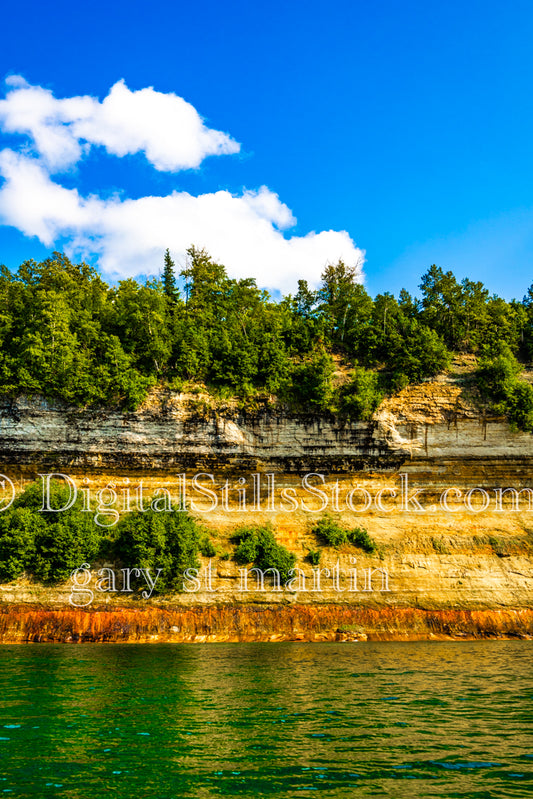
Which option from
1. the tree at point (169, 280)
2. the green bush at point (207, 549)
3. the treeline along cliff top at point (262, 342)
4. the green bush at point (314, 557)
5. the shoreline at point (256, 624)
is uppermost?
the tree at point (169, 280)

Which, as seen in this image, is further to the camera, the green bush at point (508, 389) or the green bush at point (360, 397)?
the green bush at point (508, 389)

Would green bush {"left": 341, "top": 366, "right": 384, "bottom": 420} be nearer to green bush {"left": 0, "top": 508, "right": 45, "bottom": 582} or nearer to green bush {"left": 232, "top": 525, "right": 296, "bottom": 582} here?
green bush {"left": 232, "top": 525, "right": 296, "bottom": 582}

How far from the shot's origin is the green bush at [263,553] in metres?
Result: 36.6

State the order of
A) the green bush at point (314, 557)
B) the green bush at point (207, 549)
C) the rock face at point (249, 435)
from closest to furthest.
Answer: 1. the green bush at point (207, 549)
2. the green bush at point (314, 557)
3. the rock face at point (249, 435)

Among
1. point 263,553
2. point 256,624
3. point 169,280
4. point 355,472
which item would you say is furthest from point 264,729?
point 169,280

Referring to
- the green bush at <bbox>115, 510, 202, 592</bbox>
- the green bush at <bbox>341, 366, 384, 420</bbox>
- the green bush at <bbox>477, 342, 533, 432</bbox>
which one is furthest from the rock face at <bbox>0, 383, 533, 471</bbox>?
the green bush at <bbox>115, 510, 202, 592</bbox>

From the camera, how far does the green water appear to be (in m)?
8.53

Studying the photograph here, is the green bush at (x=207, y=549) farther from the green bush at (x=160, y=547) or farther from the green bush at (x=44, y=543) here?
the green bush at (x=44, y=543)

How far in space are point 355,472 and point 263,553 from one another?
1057 centimetres

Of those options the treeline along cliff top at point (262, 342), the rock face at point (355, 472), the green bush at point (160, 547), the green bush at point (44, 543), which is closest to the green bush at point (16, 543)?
the green bush at point (44, 543)

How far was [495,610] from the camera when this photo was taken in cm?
3559

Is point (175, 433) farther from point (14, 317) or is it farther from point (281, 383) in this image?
point (14, 317)

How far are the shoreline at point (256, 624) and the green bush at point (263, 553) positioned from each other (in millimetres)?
2862

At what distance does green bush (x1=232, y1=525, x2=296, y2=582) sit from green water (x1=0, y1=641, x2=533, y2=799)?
45.9ft
